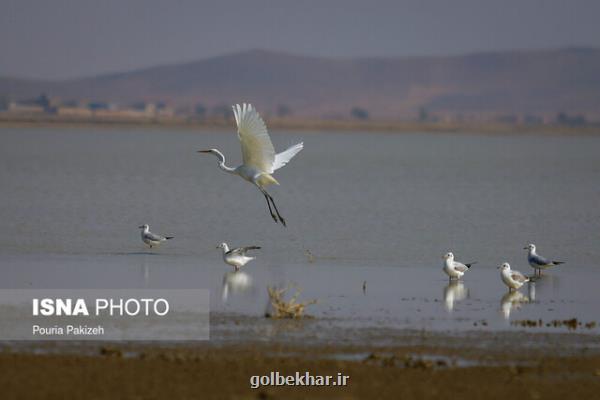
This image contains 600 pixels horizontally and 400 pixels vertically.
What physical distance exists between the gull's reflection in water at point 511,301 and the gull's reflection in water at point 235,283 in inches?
147

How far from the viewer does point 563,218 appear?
112ft

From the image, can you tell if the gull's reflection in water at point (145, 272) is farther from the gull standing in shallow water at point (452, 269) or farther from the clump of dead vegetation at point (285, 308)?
the gull standing in shallow water at point (452, 269)

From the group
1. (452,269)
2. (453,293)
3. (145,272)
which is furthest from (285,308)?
(145,272)

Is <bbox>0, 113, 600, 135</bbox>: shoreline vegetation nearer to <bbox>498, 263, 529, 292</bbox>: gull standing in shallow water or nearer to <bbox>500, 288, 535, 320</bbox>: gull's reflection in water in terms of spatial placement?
<bbox>498, 263, 529, 292</bbox>: gull standing in shallow water

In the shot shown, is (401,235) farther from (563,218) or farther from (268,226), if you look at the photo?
(563,218)

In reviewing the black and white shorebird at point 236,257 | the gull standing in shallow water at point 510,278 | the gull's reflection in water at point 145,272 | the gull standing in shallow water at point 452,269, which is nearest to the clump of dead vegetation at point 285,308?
the gull's reflection in water at point 145,272

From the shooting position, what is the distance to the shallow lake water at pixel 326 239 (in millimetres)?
17531

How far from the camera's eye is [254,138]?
19203mm

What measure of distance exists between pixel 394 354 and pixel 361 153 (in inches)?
2895

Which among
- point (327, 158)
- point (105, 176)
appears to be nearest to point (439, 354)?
point (105, 176)

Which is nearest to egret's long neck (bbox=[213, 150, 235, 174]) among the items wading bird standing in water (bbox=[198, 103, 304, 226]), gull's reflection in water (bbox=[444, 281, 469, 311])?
wading bird standing in water (bbox=[198, 103, 304, 226])

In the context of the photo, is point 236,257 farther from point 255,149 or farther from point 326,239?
Result: point 326,239

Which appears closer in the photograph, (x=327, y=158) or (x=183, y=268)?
(x=183, y=268)

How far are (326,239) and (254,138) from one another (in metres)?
8.06
